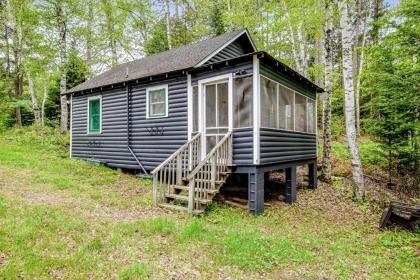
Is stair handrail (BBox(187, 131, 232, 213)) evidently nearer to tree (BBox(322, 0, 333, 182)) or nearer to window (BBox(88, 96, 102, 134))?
tree (BBox(322, 0, 333, 182))

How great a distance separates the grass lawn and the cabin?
0.96 m

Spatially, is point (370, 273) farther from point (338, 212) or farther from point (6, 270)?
point (6, 270)

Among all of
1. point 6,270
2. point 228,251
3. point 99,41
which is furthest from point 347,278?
point 99,41

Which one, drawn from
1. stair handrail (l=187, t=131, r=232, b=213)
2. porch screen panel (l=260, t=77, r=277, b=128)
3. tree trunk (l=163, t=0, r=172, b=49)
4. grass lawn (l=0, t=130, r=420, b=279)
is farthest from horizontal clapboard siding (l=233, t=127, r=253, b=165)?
tree trunk (l=163, t=0, r=172, b=49)

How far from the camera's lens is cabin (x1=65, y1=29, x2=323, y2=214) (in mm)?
7227

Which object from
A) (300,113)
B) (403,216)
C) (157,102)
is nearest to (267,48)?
(300,113)

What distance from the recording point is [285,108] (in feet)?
28.8

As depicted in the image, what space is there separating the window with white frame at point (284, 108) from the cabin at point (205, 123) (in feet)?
0.09

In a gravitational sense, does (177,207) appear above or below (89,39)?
below

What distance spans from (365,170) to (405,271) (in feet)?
35.8

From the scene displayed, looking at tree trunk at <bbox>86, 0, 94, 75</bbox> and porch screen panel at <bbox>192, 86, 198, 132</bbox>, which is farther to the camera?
tree trunk at <bbox>86, 0, 94, 75</bbox>

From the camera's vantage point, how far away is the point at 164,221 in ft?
18.7

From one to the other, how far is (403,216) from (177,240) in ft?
16.9

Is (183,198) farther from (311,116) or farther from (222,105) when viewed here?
(311,116)
